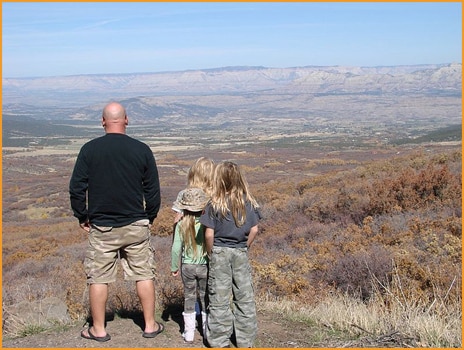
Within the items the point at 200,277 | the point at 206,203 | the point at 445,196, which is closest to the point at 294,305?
the point at 200,277

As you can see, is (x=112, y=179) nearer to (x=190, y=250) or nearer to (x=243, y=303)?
(x=190, y=250)

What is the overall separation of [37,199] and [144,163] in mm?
39112

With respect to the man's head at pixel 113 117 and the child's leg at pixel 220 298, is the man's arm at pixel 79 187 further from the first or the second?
the child's leg at pixel 220 298

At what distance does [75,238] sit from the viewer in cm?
1866

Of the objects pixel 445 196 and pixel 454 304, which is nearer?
pixel 454 304

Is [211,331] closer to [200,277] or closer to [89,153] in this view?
[200,277]

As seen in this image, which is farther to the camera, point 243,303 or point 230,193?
point 243,303

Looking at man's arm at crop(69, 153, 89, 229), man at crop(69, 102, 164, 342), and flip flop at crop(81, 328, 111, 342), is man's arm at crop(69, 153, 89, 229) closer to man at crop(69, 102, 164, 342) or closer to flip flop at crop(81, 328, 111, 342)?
man at crop(69, 102, 164, 342)

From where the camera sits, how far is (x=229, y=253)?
4254mm

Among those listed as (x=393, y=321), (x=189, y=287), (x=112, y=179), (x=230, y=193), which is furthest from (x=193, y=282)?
(x=393, y=321)

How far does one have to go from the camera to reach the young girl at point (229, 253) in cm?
421

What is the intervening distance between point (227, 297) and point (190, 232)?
2.08 feet

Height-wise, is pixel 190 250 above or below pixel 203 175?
below

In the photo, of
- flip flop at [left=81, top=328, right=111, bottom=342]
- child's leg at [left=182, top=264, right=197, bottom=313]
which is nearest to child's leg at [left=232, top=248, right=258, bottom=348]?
child's leg at [left=182, top=264, right=197, bottom=313]
